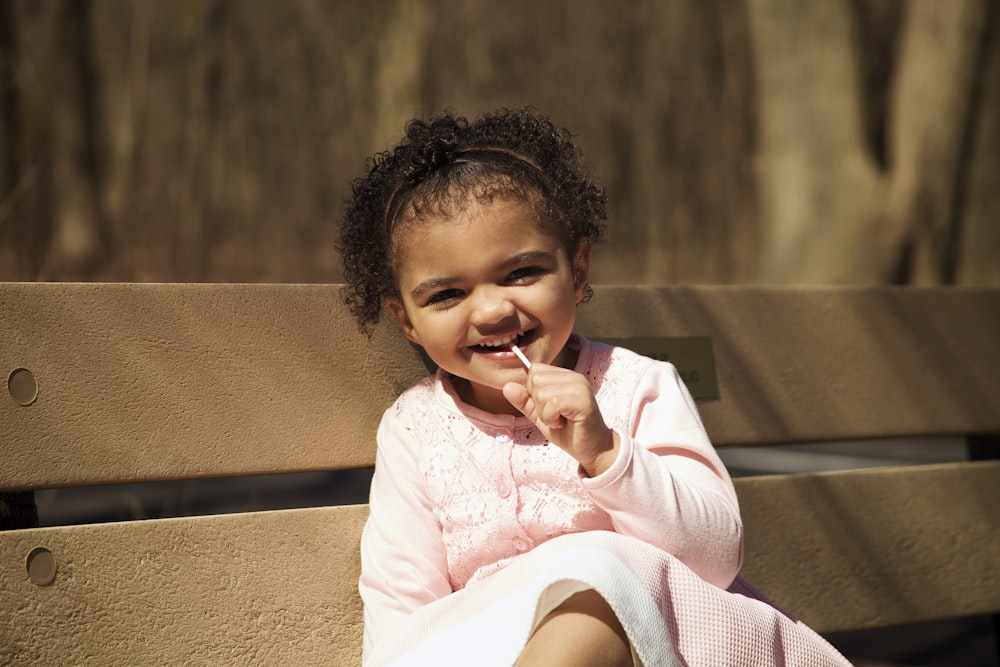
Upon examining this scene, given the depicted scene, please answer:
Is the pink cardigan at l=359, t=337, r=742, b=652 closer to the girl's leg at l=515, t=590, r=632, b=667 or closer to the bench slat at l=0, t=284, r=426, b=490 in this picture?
the bench slat at l=0, t=284, r=426, b=490

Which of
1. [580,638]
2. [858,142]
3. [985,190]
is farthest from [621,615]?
[858,142]

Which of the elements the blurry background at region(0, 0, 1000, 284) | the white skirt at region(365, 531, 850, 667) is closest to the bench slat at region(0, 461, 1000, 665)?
the white skirt at region(365, 531, 850, 667)

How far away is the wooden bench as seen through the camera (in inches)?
67.9

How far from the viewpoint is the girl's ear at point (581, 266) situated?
1843 millimetres

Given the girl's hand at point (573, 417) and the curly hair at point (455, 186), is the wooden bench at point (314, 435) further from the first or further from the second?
the girl's hand at point (573, 417)

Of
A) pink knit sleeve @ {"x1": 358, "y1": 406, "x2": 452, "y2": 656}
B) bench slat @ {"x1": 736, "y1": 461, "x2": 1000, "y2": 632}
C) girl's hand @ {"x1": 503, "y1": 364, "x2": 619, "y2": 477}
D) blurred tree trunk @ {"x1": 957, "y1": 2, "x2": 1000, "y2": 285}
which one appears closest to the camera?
girl's hand @ {"x1": 503, "y1": 364, "x2": 619, "y2": 477}

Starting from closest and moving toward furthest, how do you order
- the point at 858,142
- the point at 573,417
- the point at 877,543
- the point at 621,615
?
the point at 621,615
the point at 573,417
the point at 877,543
the point at 858,142

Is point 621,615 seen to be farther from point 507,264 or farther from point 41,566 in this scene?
point 41,566

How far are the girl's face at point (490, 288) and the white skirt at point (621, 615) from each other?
34 cm

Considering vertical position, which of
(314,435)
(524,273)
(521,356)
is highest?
(524,273)

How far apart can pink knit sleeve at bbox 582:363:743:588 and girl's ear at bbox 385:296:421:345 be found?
0.39 meters

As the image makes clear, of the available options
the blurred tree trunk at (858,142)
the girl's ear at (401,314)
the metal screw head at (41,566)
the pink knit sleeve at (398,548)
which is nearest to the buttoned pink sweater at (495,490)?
the pink knit sleeve at (398,548)

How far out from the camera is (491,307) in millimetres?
1665

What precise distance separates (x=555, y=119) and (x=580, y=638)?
5.69 metres
